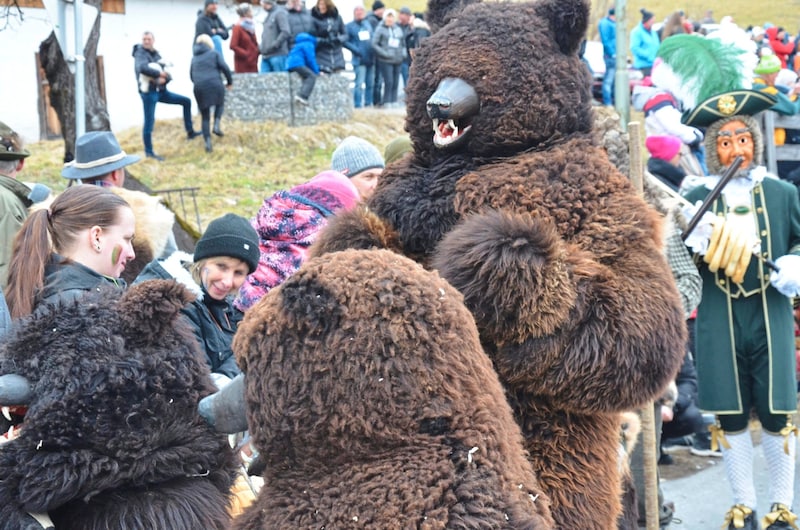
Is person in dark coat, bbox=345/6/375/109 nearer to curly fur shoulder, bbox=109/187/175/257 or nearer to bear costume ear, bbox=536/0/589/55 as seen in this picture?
curly fur shoulder, bbox=109/187/175/257

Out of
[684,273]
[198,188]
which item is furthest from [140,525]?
[198,188]

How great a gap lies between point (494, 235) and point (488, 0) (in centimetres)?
96

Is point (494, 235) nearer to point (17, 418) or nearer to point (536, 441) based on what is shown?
point (536, 441)

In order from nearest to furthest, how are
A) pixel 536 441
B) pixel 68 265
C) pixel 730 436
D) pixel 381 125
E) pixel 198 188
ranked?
pixel 536 441 < pixel 68 265 < pixel 730 436 < pixel 198 188 < pixel 381 125

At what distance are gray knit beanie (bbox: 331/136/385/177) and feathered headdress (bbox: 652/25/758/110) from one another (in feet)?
5.97

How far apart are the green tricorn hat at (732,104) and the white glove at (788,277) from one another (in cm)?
81

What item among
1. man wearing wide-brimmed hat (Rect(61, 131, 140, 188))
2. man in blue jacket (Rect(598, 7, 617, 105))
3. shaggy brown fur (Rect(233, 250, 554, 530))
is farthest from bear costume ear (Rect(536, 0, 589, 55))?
man in blue jacket (Rect(598, 7, 617, 105))

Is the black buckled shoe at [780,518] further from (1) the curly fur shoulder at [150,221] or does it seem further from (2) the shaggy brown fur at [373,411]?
(2) the shaggy brown fur at [373,411]

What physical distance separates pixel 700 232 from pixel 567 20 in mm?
2579

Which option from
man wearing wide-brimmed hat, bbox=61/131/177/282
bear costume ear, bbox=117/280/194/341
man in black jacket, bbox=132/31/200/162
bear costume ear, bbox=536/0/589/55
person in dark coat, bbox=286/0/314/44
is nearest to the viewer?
bear costume ear, bbox=117/280/194/341

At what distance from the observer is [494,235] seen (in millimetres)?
2053

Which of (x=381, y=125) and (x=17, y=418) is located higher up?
(x=17, y=418)

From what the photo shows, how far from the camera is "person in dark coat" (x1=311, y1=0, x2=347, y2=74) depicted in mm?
16266

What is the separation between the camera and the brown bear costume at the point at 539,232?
2072mm
